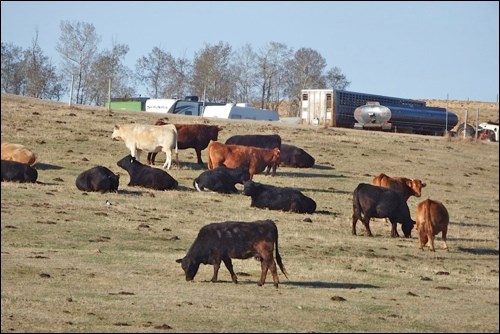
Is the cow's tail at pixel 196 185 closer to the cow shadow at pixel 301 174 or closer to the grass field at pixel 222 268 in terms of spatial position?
A: the grass field at pixel 222 268

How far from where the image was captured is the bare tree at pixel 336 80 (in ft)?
396

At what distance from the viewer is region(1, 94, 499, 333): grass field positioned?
15.3 metres

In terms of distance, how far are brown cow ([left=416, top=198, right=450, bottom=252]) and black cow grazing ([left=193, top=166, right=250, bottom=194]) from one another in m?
9.31

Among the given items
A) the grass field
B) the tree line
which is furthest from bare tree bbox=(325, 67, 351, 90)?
the grass field

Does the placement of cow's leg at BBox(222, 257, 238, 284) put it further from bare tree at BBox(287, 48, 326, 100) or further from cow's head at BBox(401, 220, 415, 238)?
bare tree at BBox(287, 48, 326, 100)

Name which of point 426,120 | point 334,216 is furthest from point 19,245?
point 426,120

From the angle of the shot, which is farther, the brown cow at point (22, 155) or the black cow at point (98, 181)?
the brown cow at point (22, 155)

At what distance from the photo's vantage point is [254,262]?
23312mm

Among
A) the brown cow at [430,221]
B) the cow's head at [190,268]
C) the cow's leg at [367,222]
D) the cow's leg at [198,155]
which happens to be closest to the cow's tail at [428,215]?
the brown cow at [430,221]

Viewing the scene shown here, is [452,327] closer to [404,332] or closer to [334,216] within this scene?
[404,332]

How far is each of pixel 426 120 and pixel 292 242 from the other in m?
51.7

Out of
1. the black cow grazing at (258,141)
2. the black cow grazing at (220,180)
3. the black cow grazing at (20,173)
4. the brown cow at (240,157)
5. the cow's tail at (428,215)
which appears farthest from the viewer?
the black cow grazing at (258,141)

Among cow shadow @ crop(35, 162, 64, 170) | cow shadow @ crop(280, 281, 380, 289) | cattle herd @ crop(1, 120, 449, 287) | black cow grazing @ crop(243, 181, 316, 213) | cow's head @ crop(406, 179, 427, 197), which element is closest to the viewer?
cattle herd @ crop(1, 120, 449, 287)

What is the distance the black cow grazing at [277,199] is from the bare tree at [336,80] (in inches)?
3476
